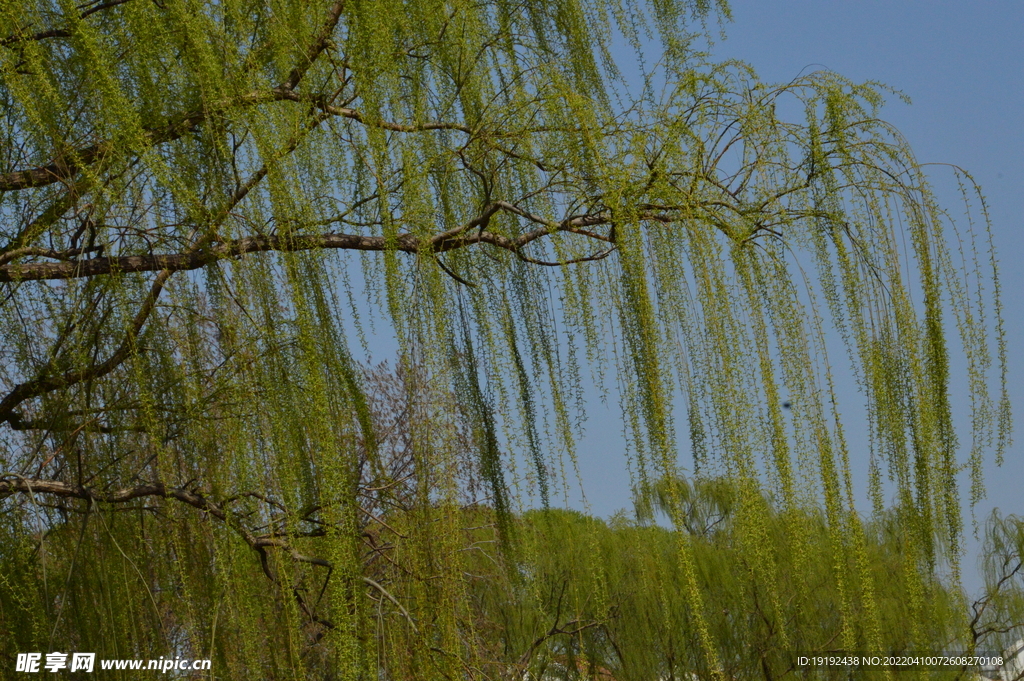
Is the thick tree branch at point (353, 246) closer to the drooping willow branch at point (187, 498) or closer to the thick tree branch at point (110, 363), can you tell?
the thick tree branch at point (110, 363)

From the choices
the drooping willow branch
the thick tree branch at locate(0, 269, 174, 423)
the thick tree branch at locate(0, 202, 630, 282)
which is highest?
the thick tree branch at locate(0, 202, 630, 282)

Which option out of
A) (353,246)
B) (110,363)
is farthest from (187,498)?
(353,246)

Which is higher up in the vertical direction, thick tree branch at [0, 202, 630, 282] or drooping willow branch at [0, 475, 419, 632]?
thick tree branch at [0, 202, 630, 282]

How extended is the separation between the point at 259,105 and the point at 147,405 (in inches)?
22.7

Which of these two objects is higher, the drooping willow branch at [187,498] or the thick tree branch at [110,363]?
the thick tree branch at [110,363]

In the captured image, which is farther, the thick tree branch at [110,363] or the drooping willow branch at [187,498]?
the thick tree branch at [110,363]

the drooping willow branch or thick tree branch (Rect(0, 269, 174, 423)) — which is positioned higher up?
thick tree branch (Rect(0, 269, 174, 423))

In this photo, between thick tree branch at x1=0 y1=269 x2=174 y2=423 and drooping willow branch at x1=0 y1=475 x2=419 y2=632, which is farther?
thick tree branch at x1=0 y1=269 x2=174 y2=423

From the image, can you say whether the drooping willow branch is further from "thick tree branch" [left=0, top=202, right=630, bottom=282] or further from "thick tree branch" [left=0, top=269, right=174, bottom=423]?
"thick tree branch" [left=0, top=202, right=630, bottom=282]

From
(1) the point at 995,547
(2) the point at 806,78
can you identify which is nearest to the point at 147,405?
(2) the point at 806,78

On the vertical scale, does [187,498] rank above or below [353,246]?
below

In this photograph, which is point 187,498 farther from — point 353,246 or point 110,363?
point 353,246

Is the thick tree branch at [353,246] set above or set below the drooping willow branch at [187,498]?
above

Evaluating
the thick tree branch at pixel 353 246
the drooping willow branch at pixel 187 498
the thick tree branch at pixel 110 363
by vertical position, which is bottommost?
the drooping willow branch at pixel 187 498
